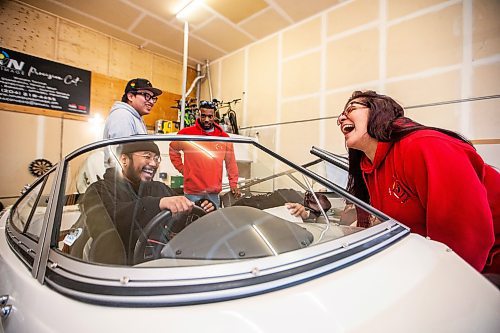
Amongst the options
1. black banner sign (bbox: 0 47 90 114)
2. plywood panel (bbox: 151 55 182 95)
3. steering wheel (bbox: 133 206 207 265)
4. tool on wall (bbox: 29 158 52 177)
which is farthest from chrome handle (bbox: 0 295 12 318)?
plywood panel (bbox: 151 55 182 95)

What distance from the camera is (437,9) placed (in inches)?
101

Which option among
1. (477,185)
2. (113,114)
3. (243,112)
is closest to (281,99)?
(243,112)

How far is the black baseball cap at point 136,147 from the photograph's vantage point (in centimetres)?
97

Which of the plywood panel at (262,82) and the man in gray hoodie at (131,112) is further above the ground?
the plywood panel at (262,82)

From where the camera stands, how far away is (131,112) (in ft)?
7.50

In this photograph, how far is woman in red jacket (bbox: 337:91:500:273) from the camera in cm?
85

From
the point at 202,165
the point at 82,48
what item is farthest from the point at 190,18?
the point at 202,165

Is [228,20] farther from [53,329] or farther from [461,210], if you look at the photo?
[53,329]

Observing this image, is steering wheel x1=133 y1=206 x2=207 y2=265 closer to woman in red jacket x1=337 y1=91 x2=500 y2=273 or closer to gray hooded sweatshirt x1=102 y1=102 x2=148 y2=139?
woman in red jacket x1=337 y1=91 x2=500 y2=273

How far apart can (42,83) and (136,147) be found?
→ 383 centimetres

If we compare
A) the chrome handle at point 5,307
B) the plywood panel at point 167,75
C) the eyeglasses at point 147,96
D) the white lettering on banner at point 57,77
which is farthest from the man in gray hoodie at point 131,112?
the plywood panel at point 167,75

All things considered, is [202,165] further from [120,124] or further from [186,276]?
[120,124]

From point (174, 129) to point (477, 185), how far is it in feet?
14.5

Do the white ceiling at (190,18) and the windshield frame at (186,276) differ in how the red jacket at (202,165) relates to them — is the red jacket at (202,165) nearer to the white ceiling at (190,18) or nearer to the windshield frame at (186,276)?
the windshield frame at (186,276)
